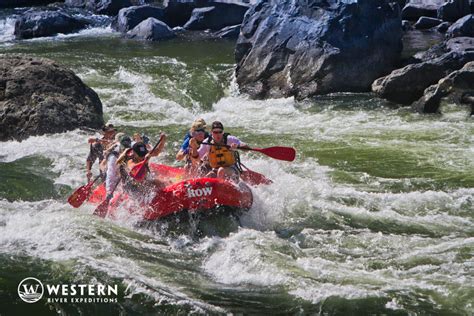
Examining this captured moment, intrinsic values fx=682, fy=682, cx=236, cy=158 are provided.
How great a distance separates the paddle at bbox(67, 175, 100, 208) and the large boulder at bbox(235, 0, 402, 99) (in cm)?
728

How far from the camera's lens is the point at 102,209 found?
30.8 ft

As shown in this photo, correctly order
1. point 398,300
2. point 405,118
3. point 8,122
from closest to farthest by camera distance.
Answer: point 398,300 → point 8,122 → point 405,118

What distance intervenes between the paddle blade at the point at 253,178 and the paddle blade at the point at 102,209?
193cm

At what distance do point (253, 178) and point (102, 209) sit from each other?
2.21 meters

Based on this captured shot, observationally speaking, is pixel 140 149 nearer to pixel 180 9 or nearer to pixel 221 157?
pixel 221 157

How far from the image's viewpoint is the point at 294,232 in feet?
29.2

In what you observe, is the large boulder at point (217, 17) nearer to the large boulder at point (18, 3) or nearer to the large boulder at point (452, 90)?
the large boulder at point (18, 3)

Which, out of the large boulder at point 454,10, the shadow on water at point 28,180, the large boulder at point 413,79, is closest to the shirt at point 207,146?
the shadow on water at point 28,180

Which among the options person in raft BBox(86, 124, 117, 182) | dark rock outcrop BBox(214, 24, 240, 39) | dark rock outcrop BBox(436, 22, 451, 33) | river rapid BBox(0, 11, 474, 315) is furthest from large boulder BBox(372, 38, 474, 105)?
dark rock outcrop BBox(214, 24, 240, 39)

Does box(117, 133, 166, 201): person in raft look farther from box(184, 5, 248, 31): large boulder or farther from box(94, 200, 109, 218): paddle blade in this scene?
box(184, 5, 248, 31): large boulder

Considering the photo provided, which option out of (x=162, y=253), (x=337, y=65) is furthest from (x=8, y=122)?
(x=337, y=65)

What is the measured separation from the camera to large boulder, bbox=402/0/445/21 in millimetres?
25656

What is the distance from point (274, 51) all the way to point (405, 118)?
4.22 meters

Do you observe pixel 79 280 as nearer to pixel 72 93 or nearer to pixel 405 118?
pixel 72 93
